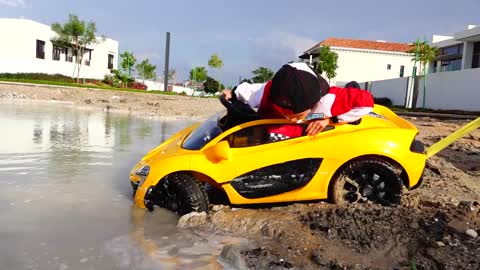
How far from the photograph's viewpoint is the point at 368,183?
185 inches

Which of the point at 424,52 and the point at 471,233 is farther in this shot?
the point at 424,52

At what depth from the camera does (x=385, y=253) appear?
366 cm

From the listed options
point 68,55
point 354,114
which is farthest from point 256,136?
point 68,55

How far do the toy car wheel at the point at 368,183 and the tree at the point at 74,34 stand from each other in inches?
1776

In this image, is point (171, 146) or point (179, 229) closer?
point (179, 229)

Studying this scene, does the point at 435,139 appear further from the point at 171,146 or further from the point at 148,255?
the point at 148,255

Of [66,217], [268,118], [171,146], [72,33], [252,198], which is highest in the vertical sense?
[72,33]

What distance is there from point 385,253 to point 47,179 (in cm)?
473

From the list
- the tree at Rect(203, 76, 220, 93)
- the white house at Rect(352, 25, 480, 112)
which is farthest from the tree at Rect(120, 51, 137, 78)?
the white house at Rect(352, 25, 480, 112)

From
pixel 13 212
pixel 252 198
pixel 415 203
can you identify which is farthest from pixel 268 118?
pixel 13 212

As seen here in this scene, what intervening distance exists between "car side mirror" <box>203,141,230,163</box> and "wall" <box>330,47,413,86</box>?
5459cm

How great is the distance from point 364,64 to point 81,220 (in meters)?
57.2

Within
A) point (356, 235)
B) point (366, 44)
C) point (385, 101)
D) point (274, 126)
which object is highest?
point (366, 44)

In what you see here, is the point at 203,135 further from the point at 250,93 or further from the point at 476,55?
the point at 476,55
